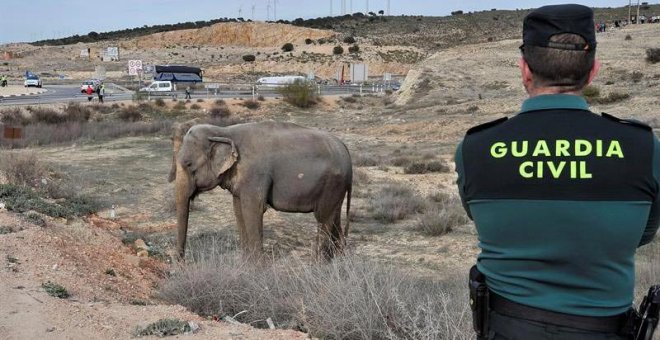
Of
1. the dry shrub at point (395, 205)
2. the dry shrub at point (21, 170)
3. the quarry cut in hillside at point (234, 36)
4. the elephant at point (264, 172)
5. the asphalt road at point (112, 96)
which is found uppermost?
the quarry cut in hillside at point (234, 36)

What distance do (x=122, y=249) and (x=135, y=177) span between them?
794 centimetres

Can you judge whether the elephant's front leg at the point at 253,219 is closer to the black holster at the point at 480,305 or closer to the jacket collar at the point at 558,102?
the black holster at the point at 480,305

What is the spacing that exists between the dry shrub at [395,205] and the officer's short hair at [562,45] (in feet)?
34.7

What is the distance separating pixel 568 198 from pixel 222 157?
6.52 meters

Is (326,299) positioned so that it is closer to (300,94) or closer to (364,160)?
(364,160)

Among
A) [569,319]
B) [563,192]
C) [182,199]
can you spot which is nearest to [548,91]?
[563,192]

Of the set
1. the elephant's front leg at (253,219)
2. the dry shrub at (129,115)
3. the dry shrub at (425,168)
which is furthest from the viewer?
the dry shrub at (129,115)

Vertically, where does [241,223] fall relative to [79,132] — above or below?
above

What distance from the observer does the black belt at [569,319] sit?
2.30 m

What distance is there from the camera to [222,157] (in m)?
8.45

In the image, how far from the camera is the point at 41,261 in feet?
24.4

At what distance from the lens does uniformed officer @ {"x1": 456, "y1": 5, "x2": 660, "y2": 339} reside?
226cm

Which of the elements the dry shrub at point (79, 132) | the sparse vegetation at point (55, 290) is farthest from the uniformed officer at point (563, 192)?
the dry shrub at point (79, 132)

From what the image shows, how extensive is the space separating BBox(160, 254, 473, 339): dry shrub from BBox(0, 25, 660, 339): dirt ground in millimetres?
324
